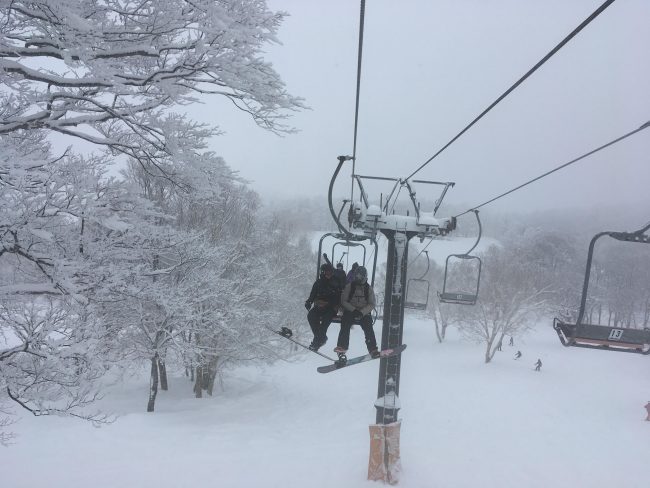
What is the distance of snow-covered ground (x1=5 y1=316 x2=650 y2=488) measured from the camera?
922 cm

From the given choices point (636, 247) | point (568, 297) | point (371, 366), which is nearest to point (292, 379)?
point (371, 366)

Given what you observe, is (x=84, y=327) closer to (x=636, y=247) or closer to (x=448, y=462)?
(x=448, y=462)

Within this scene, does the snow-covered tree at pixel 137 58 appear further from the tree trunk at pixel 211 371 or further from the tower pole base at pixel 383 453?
the tree trunk at pixel 211 371

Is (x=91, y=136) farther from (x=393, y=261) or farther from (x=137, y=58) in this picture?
(x=393, y=261)

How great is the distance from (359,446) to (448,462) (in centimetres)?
243

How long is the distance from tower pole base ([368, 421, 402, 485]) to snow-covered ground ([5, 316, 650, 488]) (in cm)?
32

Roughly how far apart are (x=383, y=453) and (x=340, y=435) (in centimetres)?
497

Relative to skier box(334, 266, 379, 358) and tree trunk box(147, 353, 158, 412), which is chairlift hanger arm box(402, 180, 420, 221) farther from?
tree trunk box(147, 353, 158, 412)

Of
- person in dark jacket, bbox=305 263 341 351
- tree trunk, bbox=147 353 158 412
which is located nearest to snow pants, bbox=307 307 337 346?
person in dark jacket, bbox=305 263 341 351

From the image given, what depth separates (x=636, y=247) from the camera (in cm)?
7550

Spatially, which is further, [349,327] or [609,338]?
[349,327]

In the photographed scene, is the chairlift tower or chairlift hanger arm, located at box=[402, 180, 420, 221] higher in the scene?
chairlift hanger arm, located at box=[402, 180, 420, 221]

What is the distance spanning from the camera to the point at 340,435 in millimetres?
13414

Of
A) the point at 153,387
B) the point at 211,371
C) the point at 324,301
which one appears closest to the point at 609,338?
the point at 324,301
